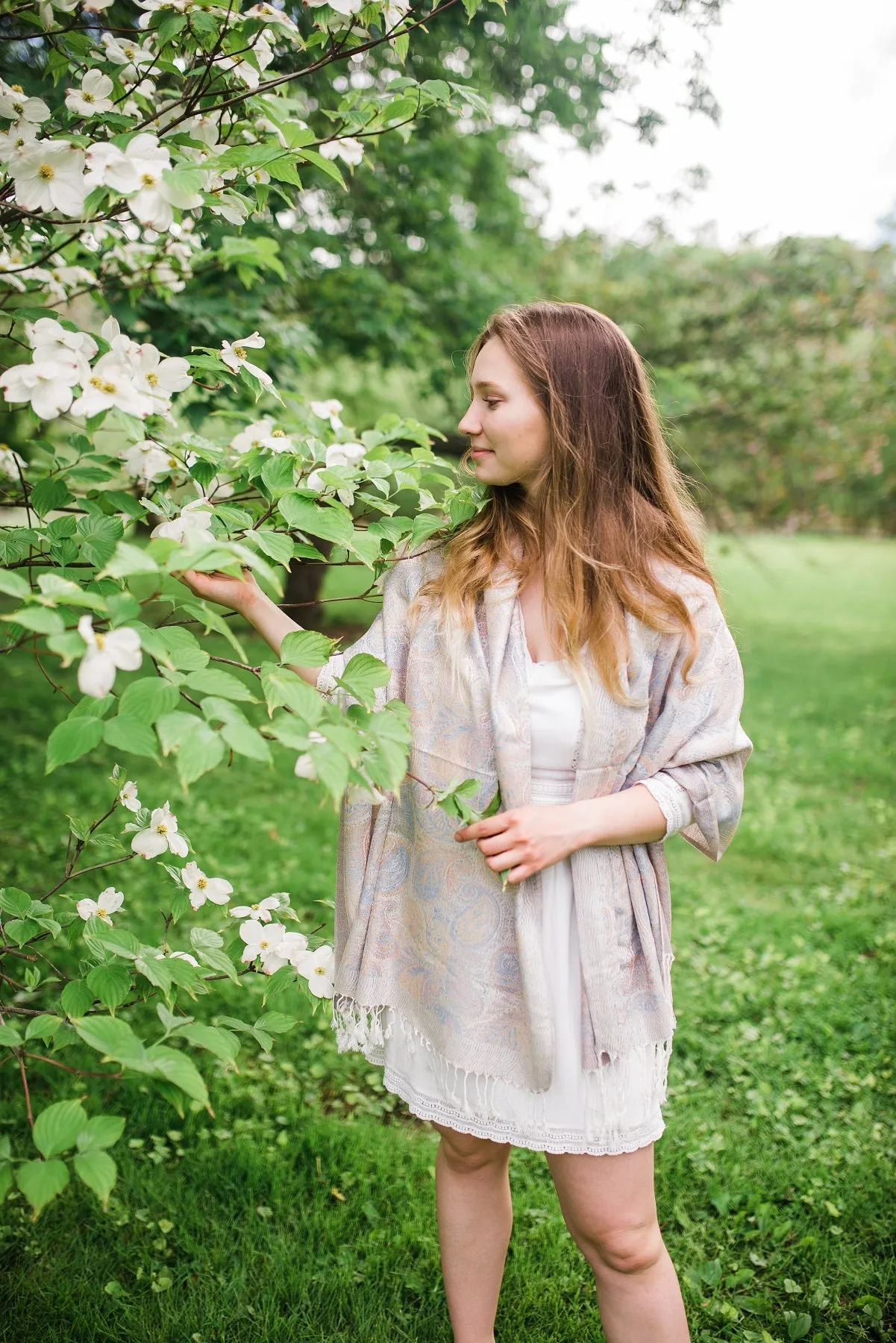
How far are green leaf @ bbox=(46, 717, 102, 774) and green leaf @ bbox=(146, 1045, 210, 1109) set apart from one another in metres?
0.34

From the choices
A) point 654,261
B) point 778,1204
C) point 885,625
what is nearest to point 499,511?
point 778,1204

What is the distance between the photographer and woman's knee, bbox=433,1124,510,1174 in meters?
1.69

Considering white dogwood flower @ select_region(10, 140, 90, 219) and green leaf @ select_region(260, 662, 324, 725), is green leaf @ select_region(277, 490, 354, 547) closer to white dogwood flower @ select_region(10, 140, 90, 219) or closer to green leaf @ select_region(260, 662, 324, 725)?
green leaf @ select_region(260, 662, 324, 725)

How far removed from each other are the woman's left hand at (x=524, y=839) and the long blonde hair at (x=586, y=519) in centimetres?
20

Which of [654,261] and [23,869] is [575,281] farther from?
[23,869]

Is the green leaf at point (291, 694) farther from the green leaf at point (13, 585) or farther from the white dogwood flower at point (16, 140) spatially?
the white dogwood flower at point (16, 140)

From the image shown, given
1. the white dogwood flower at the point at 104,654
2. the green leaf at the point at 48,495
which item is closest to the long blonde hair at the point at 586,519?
the green leaf at the point at 48,495

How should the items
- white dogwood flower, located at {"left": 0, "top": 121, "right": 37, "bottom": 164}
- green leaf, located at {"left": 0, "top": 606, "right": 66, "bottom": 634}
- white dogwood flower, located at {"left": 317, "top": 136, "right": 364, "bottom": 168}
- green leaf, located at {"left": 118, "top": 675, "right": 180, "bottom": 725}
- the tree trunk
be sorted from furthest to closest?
the tree trunk
white dogwood flower, located at {"left": 317, "top": 136, "right": 364, "bottom": 168}
white dogwood flower, located at {"left": 0, "top": 121, "right": 37, "bottom": 164}
green leaf, located at {"left": 118, "top": 675, "right": 180, "bottom": 725}
green leaf, located at {"left": 0, "top": 606, "right": 66, "bottom": 634}

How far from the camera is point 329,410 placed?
6.32 feet

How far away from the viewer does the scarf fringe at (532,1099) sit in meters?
1.53

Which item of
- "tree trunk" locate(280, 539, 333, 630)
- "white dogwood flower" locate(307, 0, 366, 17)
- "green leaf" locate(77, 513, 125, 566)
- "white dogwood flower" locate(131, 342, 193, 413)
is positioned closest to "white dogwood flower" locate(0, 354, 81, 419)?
"white dogwood flower" locate(131, 342, 193, 413)

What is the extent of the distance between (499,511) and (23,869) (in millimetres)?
3251

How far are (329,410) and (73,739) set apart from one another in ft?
3.55

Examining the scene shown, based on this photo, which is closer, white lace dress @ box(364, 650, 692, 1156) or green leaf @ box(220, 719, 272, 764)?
green leaf @ box(220, 719, 272, 764)
